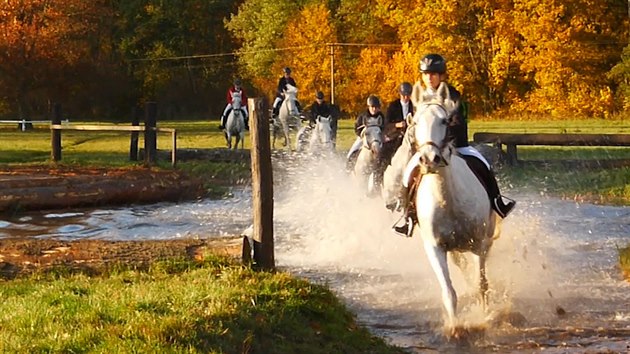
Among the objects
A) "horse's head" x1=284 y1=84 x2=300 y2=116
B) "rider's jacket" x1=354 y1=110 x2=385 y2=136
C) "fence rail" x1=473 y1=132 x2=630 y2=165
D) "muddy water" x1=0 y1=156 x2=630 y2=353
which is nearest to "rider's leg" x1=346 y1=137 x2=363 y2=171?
"muddy water" x1=0 y1=156 x2=630 y2=353

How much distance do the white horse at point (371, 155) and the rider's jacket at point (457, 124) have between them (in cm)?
482

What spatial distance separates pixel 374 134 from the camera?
1481 centimetres

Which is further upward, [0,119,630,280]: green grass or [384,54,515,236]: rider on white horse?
[384,54,515,236]: rider on white horse

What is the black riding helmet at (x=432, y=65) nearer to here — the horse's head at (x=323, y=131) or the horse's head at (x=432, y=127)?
the horse's head at (x=432, y=127)

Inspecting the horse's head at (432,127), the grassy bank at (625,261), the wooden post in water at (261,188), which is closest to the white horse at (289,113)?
the grassy bank at (625,261)

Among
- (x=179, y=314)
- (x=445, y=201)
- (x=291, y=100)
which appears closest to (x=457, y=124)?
(x=445, y=201)

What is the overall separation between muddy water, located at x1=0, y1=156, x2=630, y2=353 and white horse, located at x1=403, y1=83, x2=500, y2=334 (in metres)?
0.53

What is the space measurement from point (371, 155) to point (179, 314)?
8.01 metres

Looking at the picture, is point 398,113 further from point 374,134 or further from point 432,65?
point 432,65

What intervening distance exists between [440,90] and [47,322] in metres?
3.91

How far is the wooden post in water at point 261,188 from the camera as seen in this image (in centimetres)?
980

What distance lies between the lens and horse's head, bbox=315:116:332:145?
81.1 feet

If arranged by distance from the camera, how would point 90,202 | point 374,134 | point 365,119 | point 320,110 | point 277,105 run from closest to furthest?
1. point 374,134
2. point 365,119
3. point 90,202
4. point 320,110
5. point 277,105

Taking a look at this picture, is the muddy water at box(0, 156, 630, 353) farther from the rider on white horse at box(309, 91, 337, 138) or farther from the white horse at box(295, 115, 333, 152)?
the rider on white horse at box(309, 91, 337, 138)
